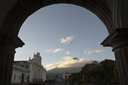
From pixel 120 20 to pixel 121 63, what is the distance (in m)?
1.72

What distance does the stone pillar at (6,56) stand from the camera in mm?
3512

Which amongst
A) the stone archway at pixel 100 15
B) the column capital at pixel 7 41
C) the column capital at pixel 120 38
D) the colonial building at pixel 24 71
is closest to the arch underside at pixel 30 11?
the stone archway at pixel 100 15

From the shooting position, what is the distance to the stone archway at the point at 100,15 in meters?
3.43

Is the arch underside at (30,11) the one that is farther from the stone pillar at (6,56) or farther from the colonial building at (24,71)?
the colonial building at (24,71)

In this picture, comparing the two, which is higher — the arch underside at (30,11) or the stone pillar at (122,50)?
the arch underside at (30,11)

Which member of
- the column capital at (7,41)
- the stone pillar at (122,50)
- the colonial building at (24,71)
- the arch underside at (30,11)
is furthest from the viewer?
the colonial building at (24,71)

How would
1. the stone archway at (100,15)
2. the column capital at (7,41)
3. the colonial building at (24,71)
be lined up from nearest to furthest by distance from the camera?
1. the stone archway at (100,15)
2. the column capital at (7,41)
3. the colonial building at (24,71)

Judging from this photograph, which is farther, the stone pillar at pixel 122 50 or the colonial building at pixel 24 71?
the colonial building at pixel 24 71

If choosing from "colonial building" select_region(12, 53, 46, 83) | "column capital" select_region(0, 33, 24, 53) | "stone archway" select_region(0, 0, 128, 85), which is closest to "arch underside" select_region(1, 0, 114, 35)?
"stone archway" select_region(0, 0, 128, 85)

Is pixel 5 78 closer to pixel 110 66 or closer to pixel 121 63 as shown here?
pixel 121 63

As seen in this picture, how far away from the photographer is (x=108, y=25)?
4496 mm

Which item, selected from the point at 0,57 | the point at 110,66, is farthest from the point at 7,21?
the point at 110,66

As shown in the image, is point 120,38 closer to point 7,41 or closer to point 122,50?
point 122,50

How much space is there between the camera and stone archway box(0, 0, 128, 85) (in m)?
3.43
